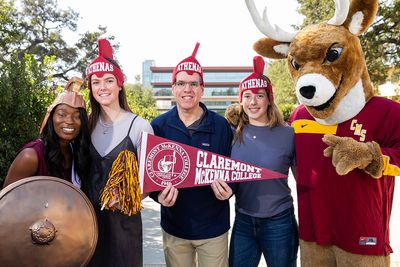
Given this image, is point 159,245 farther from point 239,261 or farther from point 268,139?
point 268,139

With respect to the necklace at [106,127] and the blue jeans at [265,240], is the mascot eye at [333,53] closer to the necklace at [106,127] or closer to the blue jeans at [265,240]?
the blue jeans at [265,240]

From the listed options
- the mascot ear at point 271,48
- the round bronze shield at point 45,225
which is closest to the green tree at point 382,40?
the mascot ear at point 271,48

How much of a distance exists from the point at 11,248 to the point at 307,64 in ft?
7.07

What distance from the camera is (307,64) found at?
2.54 meters

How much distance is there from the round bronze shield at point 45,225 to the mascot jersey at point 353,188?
154 centimetres

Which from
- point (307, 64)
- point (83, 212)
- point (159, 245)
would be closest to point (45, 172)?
point (83, 212)

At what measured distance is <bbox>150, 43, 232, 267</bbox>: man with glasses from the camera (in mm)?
2723

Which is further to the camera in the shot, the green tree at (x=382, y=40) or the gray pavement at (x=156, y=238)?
the green tree at (x=382, y=40)

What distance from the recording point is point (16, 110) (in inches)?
182

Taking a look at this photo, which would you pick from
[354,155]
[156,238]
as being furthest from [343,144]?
[156,238]

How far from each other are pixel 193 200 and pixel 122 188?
0.62 meters

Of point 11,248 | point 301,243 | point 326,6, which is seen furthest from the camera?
point 326,6

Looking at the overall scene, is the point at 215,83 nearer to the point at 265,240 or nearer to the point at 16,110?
Result: the point at 16,110

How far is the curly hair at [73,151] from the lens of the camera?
2375mm
